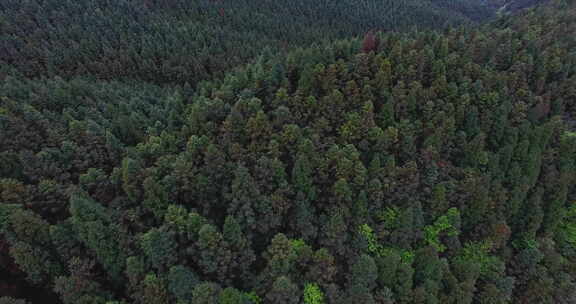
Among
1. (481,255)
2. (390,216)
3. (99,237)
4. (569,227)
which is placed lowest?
(569,227)

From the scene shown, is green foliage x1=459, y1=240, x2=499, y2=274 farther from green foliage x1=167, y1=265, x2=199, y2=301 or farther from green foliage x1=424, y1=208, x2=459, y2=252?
green foliage x1=167, y1=265, x2=199, y2=301

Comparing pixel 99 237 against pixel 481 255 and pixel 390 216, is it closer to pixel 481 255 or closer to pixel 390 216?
pixel 390 216

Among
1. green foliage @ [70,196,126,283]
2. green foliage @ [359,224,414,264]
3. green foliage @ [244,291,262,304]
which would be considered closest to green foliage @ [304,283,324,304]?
green foliage @ [244,291,262,304]

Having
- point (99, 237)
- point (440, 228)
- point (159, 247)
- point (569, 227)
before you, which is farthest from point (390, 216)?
point (99, 237)

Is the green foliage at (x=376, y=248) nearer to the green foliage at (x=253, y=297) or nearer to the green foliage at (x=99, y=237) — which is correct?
the green foliage at (x=253, y=297)

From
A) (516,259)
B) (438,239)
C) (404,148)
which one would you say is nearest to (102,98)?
(404,148)

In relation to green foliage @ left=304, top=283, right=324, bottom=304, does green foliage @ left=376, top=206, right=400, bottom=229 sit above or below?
above

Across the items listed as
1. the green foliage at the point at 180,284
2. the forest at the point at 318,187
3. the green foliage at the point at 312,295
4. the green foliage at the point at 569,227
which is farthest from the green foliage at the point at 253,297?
the green foliage at the point at 569,227
